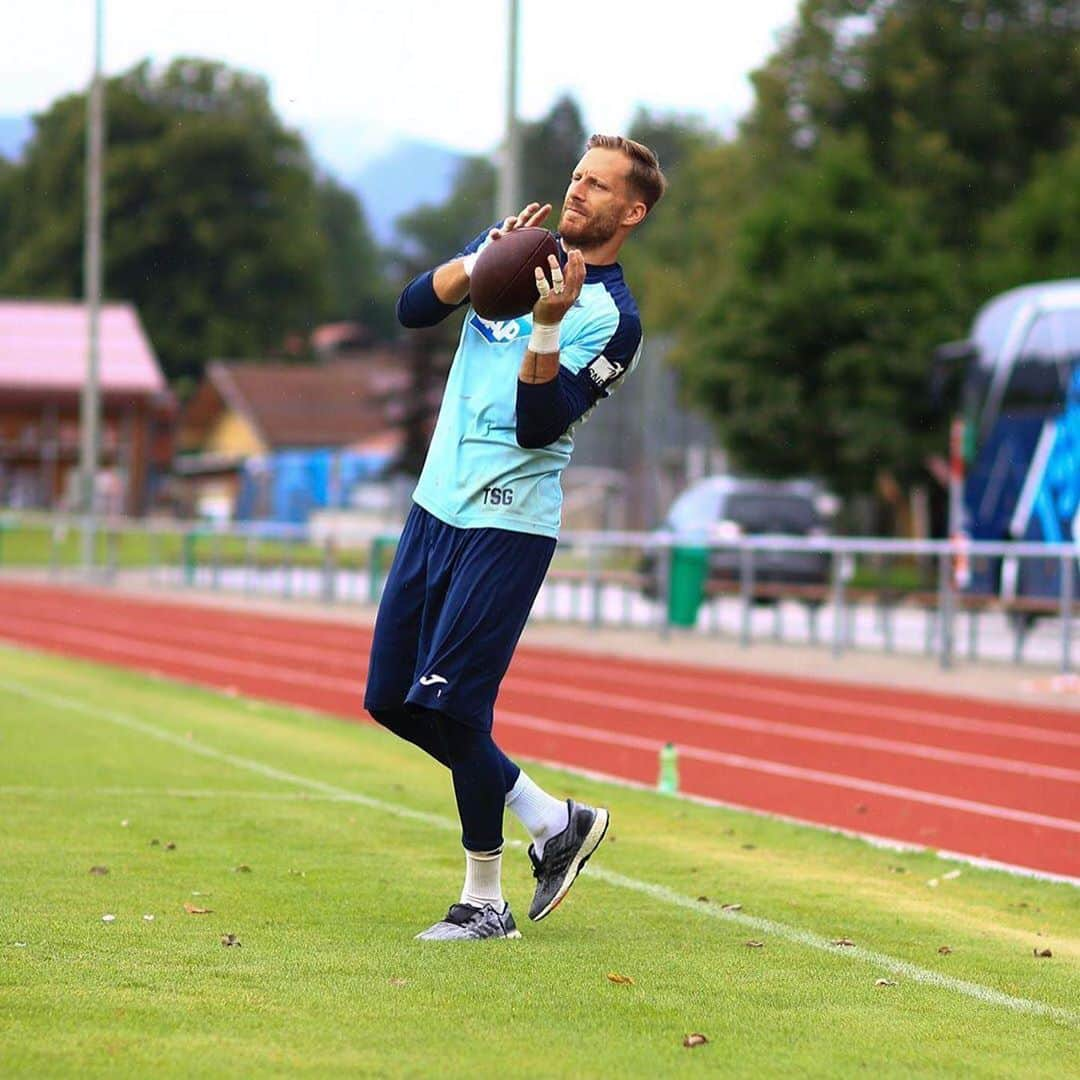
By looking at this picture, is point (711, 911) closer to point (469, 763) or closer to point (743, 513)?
point (469, 763)

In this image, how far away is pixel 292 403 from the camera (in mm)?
89688

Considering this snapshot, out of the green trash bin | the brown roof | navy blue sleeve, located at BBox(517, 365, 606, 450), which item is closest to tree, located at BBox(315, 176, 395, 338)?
the brown roof

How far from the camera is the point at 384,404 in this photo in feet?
228

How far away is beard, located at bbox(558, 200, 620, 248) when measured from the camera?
5797 mm

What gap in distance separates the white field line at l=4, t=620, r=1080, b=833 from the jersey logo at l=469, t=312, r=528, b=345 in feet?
15.5

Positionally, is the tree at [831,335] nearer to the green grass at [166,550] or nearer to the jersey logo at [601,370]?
the green grass at [166,550]

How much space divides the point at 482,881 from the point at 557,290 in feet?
5.07

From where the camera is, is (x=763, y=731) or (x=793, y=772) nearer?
(x=793, y=772)

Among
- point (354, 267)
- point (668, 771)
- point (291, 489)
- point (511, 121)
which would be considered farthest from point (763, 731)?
point (354, 267)

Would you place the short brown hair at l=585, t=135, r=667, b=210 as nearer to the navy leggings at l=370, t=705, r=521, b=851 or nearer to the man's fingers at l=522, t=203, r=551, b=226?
the man's fingers at l=522, t=203, r=551, b=226

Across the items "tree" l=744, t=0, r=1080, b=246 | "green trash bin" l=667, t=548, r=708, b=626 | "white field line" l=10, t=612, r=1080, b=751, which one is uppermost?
"tree" l=744, t=0, r=1080, b=246

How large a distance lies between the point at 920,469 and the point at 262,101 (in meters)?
52.5

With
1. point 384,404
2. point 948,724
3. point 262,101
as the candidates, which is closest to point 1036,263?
point 948,724

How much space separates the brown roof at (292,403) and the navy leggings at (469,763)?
76.8 m
